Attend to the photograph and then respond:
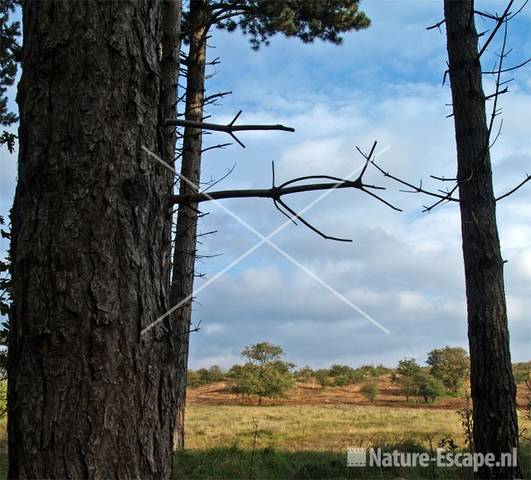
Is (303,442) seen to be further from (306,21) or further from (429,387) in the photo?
(429,387)

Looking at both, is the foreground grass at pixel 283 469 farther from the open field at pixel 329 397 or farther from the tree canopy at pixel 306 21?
the open field at pixel 329 397

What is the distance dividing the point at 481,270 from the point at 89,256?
4532 mm

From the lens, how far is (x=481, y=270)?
545 cm

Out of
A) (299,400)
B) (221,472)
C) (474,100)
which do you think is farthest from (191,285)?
(299,400)

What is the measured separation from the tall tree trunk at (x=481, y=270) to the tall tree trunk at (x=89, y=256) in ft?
12.9

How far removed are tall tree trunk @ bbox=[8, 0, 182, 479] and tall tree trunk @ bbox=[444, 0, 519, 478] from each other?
3937 millimetres

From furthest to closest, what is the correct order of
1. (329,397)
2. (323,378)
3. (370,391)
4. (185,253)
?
(323,378) < (329,397) < (370,391) < (185,253)

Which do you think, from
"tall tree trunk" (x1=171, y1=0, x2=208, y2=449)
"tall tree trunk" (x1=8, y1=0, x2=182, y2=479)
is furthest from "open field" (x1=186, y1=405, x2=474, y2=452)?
"tall tree trunk" (x1=8, y1=0, x2=182, y2=479)

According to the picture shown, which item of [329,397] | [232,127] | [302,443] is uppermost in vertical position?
[232,127]

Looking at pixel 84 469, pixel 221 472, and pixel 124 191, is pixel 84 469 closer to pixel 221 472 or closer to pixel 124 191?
pixel 124 191

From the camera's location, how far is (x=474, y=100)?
18.9 ft

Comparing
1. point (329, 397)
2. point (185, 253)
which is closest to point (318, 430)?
point (185, 253)

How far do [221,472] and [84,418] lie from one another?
6569 millimetres

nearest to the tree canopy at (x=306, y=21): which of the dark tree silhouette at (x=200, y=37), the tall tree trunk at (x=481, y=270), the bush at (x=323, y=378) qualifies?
the dark tree silhouette at (x=200, y=37)
